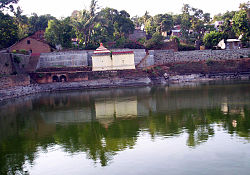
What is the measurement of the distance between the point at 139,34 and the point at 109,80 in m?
23.0

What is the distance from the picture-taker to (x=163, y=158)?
37.3 feet

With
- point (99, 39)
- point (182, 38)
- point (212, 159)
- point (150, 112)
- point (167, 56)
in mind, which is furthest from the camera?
point (182, 38)

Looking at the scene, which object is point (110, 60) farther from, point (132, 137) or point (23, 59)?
point (132, 137)

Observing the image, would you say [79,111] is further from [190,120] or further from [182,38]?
[182,38]

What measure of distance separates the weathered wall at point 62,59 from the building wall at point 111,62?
235cm

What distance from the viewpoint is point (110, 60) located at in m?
38.8

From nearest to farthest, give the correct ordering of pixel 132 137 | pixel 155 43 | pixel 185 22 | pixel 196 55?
1. pixel 132 137
2. pixel 196 55
3. pixel 155 43
4. pixel 185 22

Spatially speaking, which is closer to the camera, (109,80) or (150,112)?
(150,112)

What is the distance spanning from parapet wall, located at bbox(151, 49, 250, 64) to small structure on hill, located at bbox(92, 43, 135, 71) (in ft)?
17.9

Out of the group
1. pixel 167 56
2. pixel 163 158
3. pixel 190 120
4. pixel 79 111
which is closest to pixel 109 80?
pixel 167 56

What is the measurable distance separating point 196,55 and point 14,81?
81.3 feet

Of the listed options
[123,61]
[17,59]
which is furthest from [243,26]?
[17,59]

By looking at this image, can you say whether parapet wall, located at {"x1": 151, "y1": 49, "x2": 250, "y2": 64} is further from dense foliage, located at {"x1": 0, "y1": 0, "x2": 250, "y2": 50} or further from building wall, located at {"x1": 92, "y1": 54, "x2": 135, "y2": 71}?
building wall, located at {"x1": 92, "y1": 54, "x2": 135, "y2": 71}

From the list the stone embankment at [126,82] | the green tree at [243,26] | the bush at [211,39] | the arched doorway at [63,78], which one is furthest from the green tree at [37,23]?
the green tree at [243,26]
